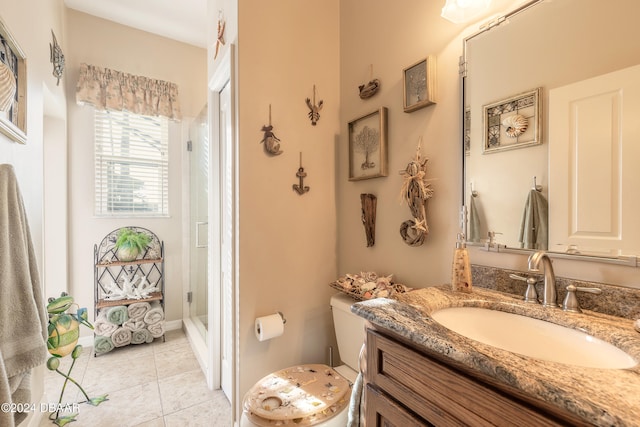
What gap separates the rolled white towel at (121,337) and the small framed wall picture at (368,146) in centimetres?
243

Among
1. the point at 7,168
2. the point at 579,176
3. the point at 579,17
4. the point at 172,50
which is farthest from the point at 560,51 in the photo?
the point at 172,50

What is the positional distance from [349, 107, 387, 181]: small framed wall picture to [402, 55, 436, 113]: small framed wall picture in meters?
0.17

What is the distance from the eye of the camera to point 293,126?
→ 1611 mm

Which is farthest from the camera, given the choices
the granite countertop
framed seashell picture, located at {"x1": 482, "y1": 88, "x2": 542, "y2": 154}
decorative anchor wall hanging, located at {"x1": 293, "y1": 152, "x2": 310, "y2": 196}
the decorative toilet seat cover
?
decorative anchor wall hanging, located at {"x1": 293, "y1": 152, "x2": 310, "y2": 196}

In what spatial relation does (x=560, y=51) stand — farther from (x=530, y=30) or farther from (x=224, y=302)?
(x=224, y=302)

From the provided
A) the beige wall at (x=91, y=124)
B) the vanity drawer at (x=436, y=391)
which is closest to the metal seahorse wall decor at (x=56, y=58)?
the beige wall at (x=91, y=124)

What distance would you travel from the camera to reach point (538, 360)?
53 centimetres

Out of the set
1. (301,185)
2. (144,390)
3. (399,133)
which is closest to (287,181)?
(301,185)

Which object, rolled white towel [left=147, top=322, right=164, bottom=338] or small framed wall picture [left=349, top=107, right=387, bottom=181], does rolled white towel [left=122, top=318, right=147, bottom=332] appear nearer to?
rolled white towel [left=147, top=322, right=164, bottom=338]

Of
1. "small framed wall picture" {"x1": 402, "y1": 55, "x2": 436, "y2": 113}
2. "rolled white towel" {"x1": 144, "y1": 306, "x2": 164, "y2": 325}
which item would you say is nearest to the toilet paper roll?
"small framed wall picture" {"x1": 402, "y1": 55, "x2": 436, "y2": 113}

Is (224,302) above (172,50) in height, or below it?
below

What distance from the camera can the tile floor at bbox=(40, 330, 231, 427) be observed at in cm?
169

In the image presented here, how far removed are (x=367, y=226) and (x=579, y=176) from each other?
35.2 inches

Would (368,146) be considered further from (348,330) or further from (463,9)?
(348,330)
